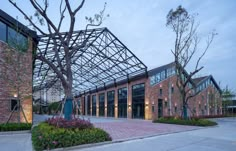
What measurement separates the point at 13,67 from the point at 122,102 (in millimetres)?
23543

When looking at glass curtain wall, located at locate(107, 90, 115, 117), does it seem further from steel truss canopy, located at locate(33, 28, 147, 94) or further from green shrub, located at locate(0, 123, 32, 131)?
green shrub, located at locate(0, 123, 32, 131)

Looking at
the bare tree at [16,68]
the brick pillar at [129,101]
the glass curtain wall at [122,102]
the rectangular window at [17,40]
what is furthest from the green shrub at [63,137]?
the glass curtain wall at [122,102]

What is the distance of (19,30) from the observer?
18.9 meters

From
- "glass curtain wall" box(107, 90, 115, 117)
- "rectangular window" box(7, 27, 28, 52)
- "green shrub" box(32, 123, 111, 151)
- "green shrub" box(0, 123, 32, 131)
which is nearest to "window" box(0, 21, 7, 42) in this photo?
"rectangular window" box(7, 27, 28, 52)

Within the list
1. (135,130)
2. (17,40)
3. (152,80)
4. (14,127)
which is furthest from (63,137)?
(152,80)

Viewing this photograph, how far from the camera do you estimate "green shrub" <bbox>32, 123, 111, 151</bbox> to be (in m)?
9.51

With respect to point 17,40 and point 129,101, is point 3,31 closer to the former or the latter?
point 17,40

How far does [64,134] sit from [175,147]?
427cm

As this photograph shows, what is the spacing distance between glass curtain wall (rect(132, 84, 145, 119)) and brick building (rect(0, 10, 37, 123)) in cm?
1712

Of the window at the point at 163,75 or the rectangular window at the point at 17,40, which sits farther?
the window at the point at 163,75

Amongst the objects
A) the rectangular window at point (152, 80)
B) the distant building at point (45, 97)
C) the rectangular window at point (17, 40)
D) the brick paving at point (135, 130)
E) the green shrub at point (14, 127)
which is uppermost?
the rectangular window at point (17, 40)

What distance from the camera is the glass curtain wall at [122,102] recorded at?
38.2 m

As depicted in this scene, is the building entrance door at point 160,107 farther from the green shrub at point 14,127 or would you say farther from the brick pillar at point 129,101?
the green shrub at point 14,127

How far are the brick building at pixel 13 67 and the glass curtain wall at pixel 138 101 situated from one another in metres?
17.1
